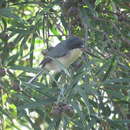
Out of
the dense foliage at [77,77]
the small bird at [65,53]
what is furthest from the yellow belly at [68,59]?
the dense foliage at [77,77]

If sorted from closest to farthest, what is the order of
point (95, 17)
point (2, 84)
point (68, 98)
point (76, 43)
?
point (68, 98) → point (2, 84) → point (95, 17) → point (76, 43)

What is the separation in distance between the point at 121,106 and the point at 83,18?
1.96 feet

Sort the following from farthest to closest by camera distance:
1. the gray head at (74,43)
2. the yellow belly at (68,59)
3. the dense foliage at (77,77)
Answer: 1. the yellow belly at (68,59)
2. the gray head at (74,43)
3. the dense foliage at (77,77)

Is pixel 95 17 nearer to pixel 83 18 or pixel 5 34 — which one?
pixel 83 18

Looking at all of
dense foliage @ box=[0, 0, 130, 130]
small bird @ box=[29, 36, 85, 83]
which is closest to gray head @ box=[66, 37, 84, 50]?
small bird @ box=[29, 36, 85, 83]

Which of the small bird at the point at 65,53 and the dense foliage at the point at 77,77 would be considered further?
the small bird at the point at 65,53

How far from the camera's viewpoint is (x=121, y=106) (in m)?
2.67

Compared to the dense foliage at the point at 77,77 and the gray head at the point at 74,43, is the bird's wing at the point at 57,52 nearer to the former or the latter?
the gray head at the point at 74,43

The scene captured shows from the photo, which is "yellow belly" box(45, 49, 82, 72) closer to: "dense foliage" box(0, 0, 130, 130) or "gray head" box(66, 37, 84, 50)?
"gray head" box(66, 37, 84, 50)

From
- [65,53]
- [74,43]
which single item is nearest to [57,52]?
[65,53]

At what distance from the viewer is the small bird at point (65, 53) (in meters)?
3.14

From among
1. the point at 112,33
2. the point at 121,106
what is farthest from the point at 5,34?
the point at 121,106

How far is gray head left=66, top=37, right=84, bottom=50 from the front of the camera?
3.05 meters

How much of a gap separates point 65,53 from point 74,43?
24 centimetres
